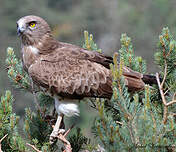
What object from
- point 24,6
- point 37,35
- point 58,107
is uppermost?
point 24,6

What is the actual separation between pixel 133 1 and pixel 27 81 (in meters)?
46.2

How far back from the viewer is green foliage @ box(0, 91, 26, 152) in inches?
173

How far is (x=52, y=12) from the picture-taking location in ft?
138

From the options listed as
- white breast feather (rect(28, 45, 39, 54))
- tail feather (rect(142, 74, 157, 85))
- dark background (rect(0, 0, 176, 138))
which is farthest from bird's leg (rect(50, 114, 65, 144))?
dark background (rect(0, 0, 176, 138))

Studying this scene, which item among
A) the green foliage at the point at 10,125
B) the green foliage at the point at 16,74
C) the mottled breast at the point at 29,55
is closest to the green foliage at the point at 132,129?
the green foliage at the point at 10,125

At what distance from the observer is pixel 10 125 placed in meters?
4.39

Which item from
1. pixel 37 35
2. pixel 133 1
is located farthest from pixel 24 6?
pixel 37 35

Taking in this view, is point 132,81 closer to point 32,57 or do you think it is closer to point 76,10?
point 32,57

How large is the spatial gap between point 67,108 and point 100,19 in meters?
39.7

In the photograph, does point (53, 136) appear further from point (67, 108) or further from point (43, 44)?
point (43, 44)

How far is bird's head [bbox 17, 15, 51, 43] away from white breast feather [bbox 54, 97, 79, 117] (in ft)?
3.61

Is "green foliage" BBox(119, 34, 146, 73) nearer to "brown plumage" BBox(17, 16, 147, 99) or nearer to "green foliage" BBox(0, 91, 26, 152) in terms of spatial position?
"brown plumage" BBox(17, 16, 147, 99)

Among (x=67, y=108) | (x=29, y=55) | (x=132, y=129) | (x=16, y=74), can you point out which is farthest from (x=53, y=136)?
(x=132, y=129)

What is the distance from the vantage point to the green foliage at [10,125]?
4383 millimetres
